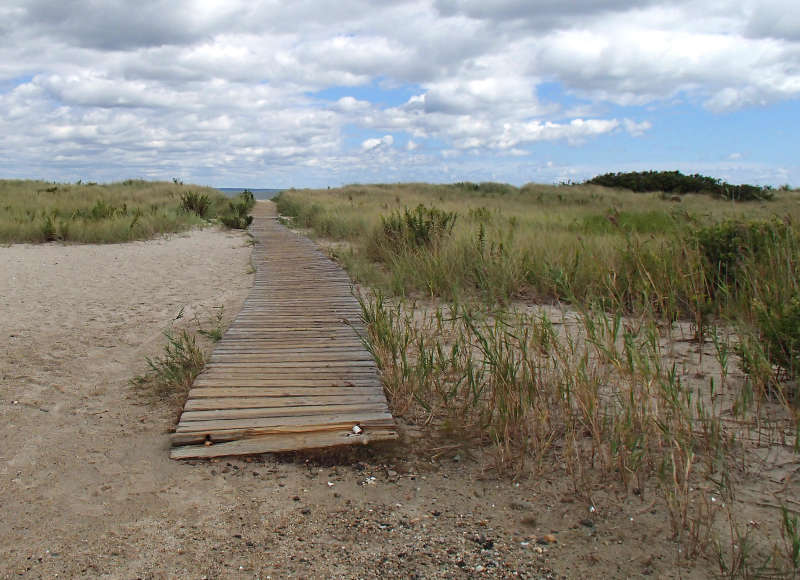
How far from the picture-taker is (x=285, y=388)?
3.67 metres

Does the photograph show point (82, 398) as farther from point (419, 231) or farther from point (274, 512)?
point (419, 231)

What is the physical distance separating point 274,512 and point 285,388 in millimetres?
1206

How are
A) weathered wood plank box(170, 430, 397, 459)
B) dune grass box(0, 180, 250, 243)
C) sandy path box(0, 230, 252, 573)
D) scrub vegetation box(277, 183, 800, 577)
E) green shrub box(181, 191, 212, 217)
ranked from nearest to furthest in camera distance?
scrub vegetation box(277, 183, 800, 577) → sandy path box(0, 230, 252, 573) → weathered wood plank box(170, 430, 397, 459) → dune grass box(0, 180, 250, 243) → green shrub box(181, 191, 212, 217)

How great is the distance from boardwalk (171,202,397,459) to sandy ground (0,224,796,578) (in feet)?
0.44

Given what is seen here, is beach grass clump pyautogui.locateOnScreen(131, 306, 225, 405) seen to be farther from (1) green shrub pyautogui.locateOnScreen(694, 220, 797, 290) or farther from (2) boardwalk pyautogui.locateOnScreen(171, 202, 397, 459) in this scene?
(1) green shrub pyautogui.locateOnScreen(694, 220, 797, 290)

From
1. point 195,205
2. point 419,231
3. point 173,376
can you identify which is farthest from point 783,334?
point 195,205

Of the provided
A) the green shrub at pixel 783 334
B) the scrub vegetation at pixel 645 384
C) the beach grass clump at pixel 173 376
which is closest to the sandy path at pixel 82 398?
the beach grass clump at pixel 173 376

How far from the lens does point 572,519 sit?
2.42 meters

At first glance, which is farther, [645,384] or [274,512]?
[645,384]

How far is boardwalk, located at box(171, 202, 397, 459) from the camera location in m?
3.09

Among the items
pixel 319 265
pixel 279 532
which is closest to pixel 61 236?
pixel 319 265

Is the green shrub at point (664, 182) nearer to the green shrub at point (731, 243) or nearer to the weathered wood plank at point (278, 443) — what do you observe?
the green shrub at point (731, 243)

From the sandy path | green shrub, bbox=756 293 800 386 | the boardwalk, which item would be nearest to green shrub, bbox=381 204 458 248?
the sandy path

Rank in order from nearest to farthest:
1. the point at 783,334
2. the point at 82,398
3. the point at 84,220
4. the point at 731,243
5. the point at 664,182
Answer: the point at 783,334 → the point at 82,398 → the point at 731,243 → the point at 84,220 → the point at 664,182
